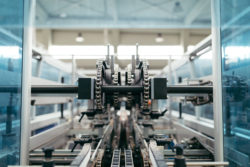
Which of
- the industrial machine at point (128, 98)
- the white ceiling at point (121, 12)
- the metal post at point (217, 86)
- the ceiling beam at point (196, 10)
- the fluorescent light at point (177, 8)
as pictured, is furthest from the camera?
the fluorescent light at point (177, 8)

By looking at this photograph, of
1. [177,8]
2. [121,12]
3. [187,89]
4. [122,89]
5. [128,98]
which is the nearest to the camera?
[122,89]

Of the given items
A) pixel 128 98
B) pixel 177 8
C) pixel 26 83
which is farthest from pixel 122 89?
pixel 177 8

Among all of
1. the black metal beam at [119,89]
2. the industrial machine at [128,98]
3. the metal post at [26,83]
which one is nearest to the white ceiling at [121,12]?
the metal post at [26,83]

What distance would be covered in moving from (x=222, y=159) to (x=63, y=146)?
2581 mm

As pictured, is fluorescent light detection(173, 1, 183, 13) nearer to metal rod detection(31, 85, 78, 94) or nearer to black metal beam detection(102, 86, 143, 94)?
black metal beam detection(102, 86, 143, 94)

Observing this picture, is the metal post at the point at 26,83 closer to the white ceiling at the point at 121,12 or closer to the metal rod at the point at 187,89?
the metal rod at the point at 187,89

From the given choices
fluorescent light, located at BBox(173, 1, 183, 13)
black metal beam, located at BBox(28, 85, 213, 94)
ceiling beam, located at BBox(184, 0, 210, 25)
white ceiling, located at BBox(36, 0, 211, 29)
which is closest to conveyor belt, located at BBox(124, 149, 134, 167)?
black metal beam, located at BBox(28, 85, 213, 94)

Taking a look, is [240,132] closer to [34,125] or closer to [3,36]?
[3,36]

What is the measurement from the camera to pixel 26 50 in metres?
1.21

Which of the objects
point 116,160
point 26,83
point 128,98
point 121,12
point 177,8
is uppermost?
point 177,8

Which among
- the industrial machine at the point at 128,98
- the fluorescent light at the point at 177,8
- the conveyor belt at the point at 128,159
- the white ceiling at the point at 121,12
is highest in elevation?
the fluorescent light at the point at 177,8

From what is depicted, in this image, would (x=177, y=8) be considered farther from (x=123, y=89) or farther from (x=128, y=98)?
(x=123, y=89)

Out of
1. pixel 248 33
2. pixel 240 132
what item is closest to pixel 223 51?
pixel 248 33

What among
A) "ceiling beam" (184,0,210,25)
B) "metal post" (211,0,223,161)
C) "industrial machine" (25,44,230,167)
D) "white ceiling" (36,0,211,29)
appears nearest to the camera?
"industrial machine" (25,44,230,167)
